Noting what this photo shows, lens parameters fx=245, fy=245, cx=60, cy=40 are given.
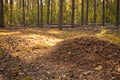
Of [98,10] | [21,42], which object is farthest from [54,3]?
[21,42]

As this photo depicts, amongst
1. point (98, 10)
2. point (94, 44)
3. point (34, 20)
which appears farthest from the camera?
point (34, 20)

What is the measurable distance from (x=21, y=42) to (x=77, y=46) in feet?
18.4

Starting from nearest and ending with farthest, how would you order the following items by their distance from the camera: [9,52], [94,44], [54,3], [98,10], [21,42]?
[94,44], [9,52], [21,42], [98,10], [54,3]

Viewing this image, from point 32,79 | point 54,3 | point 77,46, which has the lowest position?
point 32,79

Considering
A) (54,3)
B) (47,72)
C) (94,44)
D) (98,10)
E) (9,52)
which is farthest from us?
(54,3)

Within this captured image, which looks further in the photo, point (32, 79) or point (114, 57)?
point (114, 57)

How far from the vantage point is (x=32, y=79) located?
929 centimetres

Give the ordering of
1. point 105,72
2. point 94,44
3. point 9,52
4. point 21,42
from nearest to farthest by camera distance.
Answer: point 105,72 < point 94,44 < point 9,52 < point 21,42

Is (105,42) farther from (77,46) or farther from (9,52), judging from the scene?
(9,52)

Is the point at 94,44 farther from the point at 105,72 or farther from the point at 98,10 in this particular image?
the point at 98,10

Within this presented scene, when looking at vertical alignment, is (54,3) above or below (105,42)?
above

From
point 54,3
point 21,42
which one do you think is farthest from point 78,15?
point 21,42

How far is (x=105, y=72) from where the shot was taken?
9148 millimetres

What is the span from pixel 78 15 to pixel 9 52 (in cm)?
5058
